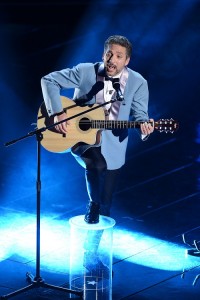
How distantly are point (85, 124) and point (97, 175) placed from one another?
46 centimetres

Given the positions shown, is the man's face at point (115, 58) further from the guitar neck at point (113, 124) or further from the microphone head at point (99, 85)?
the guitar neck at point (113, 124)

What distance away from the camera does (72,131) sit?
6305mm

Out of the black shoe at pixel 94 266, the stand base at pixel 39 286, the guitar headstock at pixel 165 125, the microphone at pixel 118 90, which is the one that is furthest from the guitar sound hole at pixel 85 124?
the stand base at pixel 39 286

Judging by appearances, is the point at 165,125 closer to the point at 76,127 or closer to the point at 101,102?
the point at 101,102

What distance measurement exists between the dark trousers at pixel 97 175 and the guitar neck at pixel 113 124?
0.20 meters

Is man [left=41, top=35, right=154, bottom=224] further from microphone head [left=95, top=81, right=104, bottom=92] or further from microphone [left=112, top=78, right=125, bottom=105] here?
microphone [left=112, top=78, right=125, bottom=105]

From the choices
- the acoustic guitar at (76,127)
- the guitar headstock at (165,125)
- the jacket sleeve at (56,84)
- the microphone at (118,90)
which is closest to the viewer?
the microphone at (118,90)

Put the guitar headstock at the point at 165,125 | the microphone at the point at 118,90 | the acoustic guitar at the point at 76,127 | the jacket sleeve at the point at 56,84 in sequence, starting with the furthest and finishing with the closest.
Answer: the acoustic guitar at the point at 76,127 → the jacket sleeve at the point at 56,84 → the guitar headstock at the point at 165,125 → the microphone at the point at 118,90

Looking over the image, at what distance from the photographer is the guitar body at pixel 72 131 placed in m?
6.26

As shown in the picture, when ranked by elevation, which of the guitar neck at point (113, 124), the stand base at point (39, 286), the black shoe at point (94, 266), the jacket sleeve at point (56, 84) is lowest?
the stand base at point (39, 286)

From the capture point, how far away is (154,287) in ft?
19.6

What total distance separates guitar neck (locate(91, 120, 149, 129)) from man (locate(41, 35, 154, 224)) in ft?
0.25

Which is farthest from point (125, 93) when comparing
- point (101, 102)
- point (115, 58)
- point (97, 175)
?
point (97, 175)

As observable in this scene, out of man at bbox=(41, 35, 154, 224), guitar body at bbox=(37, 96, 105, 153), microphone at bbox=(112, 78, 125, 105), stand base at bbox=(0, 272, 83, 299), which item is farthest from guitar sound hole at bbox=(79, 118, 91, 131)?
stand base at bbox=(0, 272, 83, 299)
